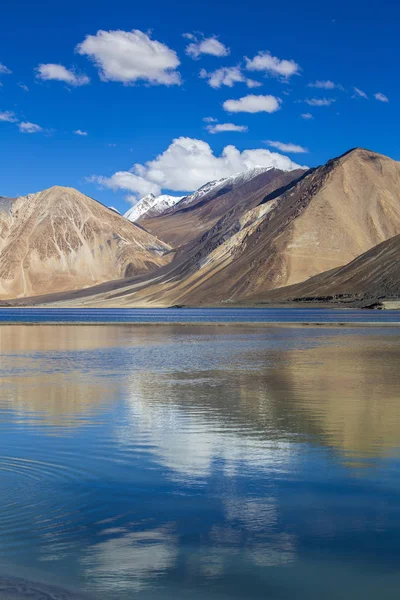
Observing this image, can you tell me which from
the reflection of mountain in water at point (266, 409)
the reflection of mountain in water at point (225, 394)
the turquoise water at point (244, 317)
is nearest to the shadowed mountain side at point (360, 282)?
the turquoise water at point (244, 317)

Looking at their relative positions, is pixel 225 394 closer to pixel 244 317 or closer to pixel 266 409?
pixel 266 409

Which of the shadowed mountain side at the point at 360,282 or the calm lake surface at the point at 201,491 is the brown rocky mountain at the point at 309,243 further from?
the calm lake surface at the point at 201,491

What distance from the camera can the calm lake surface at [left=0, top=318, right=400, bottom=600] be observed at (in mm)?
7695

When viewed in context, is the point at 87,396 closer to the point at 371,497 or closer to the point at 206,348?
the point at 371,497

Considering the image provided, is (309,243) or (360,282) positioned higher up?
(309,243)

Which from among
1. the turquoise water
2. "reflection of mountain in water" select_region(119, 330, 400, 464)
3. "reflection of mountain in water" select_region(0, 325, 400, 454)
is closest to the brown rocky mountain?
the turquoise water

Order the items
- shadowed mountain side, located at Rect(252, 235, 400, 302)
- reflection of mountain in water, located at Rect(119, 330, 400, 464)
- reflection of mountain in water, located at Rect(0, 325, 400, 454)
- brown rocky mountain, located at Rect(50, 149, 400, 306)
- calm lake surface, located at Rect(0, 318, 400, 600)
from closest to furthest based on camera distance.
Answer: calm lake surface, located at Rect(0, 318, 400, 600), reflection of mountain in water, located at Rect(119, 330, 400, 464), reflection of mountain in water, located at Rect(0, 325, 400, 454), shadowed mountain side, located at Rect(252, 235, 400, 302), brown rocky mountain, located at Rect(50, 149, 400, 306)

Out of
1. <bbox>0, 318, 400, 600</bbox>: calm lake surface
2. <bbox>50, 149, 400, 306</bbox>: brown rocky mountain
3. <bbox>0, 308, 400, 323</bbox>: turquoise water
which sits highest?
<bbox>50, 149, 400, 306</bbox>: brown rocky mountain

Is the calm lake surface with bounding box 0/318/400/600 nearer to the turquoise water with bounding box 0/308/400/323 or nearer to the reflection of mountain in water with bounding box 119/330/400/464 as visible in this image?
the reflection of mountain in water with bounding box 119/330/400/464

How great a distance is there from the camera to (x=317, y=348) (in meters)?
43.7

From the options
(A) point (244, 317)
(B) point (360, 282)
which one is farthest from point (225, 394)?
(B) point (360, 282)

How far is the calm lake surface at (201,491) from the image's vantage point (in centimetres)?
770

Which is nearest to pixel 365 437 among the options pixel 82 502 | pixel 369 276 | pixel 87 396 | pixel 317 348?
pixel 82 502

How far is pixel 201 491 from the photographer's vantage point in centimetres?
1082
